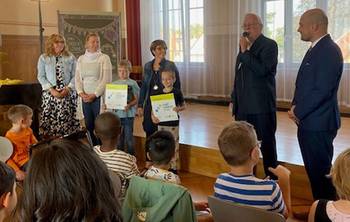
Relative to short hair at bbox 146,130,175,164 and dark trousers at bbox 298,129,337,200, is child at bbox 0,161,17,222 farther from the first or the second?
dark trousers at bbox 298,129,337,200

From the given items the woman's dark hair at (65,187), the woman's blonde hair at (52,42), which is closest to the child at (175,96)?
the woman's blonde hair at (52,42)

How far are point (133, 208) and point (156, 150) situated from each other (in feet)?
1.42

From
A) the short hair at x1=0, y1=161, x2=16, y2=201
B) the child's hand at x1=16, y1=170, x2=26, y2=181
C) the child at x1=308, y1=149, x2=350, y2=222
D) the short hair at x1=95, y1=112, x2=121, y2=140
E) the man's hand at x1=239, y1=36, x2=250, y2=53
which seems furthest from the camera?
the man's hand at x1=239, y1=36, x2=250, y2=53

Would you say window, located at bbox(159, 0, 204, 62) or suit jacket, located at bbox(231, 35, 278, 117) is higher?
window, located at bbox(159, 0, 204, 62)

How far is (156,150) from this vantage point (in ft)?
6.95

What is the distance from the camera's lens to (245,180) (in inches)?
71.4

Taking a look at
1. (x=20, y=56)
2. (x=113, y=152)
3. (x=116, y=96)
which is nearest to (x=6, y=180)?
(x=113, y=152)

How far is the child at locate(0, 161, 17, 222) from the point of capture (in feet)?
3.89

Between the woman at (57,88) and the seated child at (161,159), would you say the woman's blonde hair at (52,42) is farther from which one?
the seated child at (161,159)

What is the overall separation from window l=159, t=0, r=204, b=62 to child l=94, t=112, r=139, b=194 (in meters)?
4.98

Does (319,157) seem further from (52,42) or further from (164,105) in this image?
(52,42)

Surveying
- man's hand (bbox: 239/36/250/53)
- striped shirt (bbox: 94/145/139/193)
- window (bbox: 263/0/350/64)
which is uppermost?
window (bbox: 263/0/350/64)

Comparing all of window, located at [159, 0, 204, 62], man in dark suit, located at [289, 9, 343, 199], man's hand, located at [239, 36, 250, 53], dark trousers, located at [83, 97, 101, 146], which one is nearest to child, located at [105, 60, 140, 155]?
dark trousers, located at [83, 97, 101, 146]

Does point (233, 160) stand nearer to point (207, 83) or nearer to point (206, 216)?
point (206, 216)
